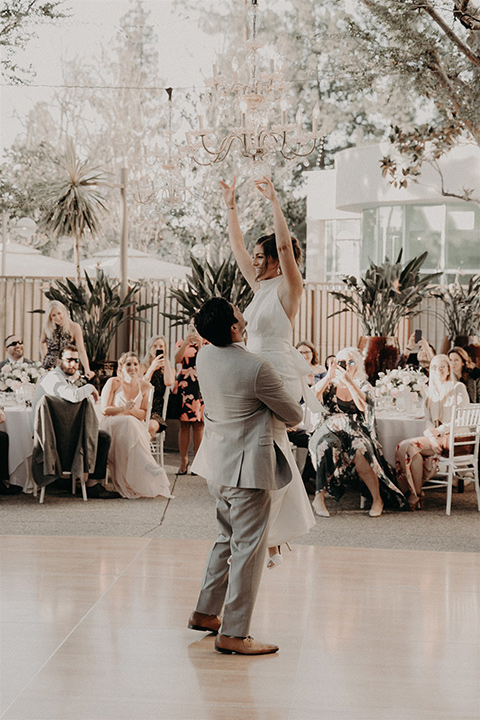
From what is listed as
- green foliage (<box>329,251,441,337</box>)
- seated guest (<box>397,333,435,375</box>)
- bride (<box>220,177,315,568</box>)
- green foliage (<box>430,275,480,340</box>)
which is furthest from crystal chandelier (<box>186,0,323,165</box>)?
bride (<box>220,177,315,568</box>)

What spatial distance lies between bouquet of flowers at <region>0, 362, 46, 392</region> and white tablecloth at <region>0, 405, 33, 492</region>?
22.8 inches

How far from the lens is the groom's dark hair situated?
152 inches

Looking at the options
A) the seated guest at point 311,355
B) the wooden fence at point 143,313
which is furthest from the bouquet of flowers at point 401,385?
the wooden fence at point 143,313

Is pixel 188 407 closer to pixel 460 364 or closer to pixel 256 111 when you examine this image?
pixel 460 364

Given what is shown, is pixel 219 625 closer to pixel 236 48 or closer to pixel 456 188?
pixel 456 188

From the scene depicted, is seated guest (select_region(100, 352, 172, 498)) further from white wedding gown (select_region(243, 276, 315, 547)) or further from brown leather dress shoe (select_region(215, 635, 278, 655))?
brown leather dress shoe (select_region(215, 635, 278, 655))

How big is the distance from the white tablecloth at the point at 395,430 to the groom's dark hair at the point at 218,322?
4261mm

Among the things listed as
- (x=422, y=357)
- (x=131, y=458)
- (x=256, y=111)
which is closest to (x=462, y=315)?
(x=422, y=357)

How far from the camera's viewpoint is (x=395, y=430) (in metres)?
7.94

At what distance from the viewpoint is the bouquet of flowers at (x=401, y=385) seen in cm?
834

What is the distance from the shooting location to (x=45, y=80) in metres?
24.9

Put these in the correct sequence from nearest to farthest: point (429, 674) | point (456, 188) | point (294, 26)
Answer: point (429, 674) < point (456, 188) < point (294, 26)

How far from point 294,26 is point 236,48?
2858 mm

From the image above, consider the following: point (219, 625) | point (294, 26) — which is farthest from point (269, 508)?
point (294, 26)
